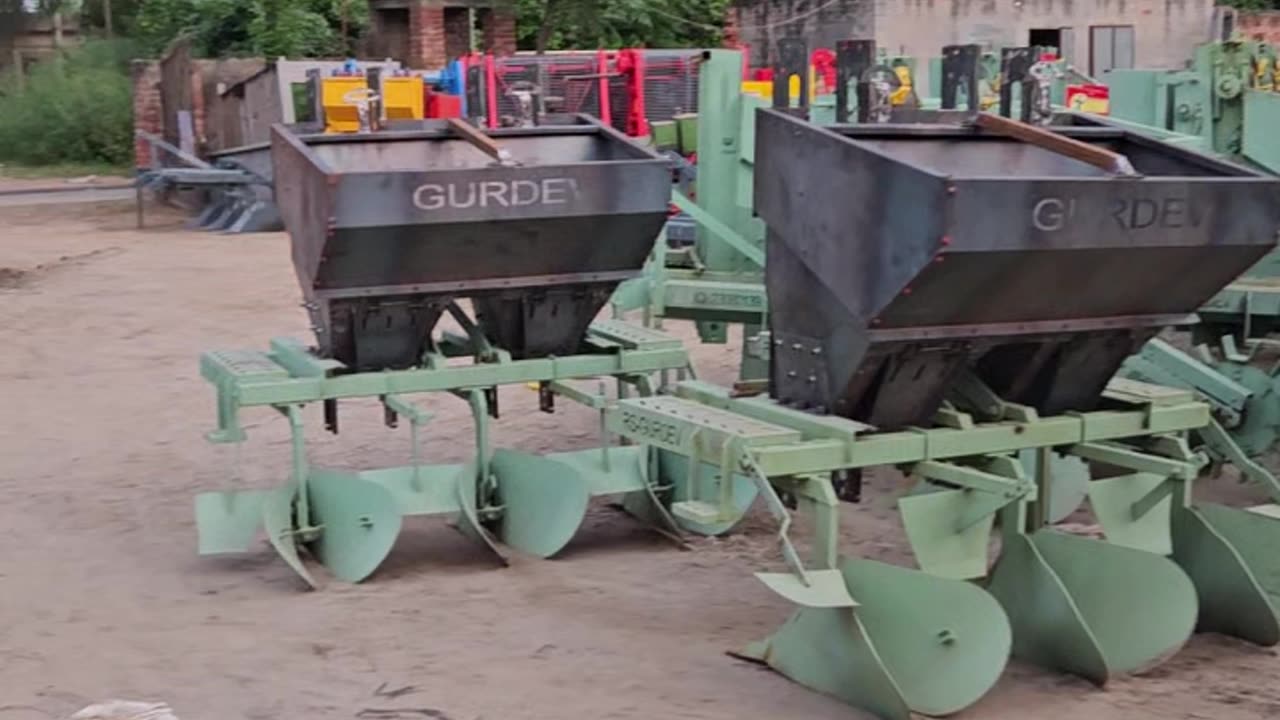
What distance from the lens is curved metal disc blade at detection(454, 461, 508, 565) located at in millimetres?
6883

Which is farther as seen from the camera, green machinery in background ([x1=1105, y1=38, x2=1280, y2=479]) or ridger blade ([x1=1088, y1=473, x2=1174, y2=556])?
green machinery in background ([x1=1105, y1=38, x2=1280, y2=479])

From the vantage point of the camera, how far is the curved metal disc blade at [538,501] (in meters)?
6.93

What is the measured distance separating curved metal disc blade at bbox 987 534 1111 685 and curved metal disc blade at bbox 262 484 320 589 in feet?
8.31

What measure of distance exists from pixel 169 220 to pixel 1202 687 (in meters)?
18.4

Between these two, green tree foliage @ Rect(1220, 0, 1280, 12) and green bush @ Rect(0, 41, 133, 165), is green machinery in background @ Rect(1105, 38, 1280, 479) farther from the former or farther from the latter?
green bush @ Rect(0, 41, 133, 165)

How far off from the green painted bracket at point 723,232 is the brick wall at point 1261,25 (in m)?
18.0

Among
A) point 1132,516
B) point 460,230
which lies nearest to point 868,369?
point 1132,516

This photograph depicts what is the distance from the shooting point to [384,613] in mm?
6273

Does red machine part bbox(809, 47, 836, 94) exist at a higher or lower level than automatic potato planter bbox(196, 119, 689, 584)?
higher

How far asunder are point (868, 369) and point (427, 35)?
2033 centimetres

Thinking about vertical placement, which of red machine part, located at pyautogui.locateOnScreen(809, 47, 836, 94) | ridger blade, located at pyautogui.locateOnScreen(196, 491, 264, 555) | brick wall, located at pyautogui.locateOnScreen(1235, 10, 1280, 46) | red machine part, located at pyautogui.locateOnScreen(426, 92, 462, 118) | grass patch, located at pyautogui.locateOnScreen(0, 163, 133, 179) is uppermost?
brick wall, located at pyautogui.locateOnScreen(1235, 10, 1280, 46)

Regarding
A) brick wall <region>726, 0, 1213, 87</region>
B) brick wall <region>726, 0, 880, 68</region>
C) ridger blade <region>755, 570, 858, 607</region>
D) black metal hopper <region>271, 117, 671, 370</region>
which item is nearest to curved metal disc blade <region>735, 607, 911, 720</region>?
ridger blade <region>755, 570, 858, 607</region>

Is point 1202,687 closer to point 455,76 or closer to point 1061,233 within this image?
point 1061,233

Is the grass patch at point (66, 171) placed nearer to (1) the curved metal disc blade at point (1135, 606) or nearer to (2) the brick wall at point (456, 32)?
(2) the brick wall at point (456, 32)
